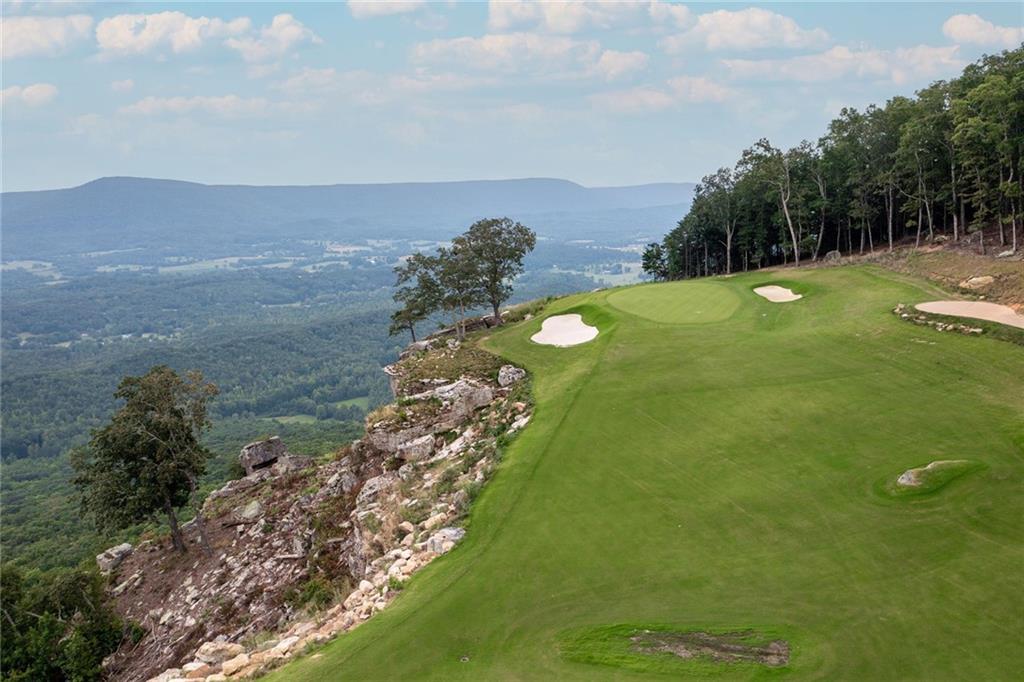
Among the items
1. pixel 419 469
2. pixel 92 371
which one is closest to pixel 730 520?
pixel 419 469

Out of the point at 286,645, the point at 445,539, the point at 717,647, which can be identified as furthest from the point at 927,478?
the point at 286,645

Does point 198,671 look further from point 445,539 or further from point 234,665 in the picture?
point 445,539

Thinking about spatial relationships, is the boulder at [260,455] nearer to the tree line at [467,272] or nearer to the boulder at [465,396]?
the tree line at [467,272]

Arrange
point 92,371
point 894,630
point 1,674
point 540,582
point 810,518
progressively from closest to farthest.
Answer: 1. point 894,630
2. point 540,582
3. point 810,518
4. point 1,674
5. point 92,371

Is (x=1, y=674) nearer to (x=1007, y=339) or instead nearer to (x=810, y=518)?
(x=810, y=518)

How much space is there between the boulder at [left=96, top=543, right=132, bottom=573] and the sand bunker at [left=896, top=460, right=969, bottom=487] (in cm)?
3605

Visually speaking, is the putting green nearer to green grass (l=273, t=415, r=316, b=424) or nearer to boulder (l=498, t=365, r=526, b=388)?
boulder (l=498, t=365, r=526, b=388)

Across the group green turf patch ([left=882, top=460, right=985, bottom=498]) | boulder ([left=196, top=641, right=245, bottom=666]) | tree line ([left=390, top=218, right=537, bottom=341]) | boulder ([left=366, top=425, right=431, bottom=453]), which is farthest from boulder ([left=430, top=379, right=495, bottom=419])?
green turf patch ([left=882, top=460, right=985, bottom=498])

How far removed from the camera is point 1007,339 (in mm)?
24609

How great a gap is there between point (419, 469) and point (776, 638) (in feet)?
51.4

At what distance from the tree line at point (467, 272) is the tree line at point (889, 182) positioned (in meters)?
21.9

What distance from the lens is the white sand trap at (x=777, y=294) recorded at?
38.4 metres

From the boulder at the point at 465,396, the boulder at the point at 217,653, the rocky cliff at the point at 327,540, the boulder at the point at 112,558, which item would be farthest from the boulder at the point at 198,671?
the boulder at the point at 112,558

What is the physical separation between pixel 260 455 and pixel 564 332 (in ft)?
73.3
